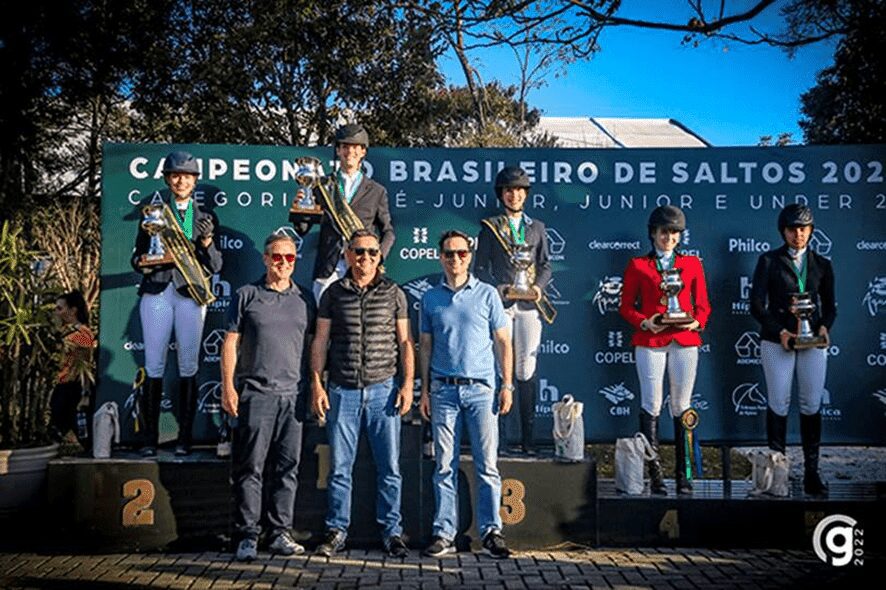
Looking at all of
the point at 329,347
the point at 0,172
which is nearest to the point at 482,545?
the point at 329,347

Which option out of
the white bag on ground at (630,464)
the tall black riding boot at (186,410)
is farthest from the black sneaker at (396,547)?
the tall black riding boot at (186,410)

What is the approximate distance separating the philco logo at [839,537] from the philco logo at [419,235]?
371 centimetres

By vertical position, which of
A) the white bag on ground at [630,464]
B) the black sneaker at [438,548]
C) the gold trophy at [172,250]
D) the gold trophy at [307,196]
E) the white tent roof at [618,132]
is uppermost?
the white tent roof at [618,132]

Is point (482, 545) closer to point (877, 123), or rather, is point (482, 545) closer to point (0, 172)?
point (877, 123)

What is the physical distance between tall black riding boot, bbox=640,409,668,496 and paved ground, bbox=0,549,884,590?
0.53 m

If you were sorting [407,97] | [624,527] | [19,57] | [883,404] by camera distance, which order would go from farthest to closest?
[407,97] < [19,57] < [883,404] < [624,527]

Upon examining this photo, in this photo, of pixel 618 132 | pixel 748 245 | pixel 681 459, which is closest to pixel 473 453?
pixel 681 459

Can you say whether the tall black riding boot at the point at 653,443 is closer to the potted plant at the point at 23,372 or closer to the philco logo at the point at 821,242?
the philco logo at the point at 821,242

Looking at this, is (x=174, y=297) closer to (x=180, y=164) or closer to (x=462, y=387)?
(x=180, y=164)

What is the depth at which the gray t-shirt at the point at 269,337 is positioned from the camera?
20.0 feet

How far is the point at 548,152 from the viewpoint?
803 cm

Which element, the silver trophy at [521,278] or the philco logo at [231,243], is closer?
the silver trophy at [521,278]

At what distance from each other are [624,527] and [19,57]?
12928 millimetres

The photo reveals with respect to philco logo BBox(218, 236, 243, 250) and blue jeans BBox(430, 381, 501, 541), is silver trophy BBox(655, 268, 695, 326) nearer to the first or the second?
blue jeans BBox(430, 381, 501, 541)
